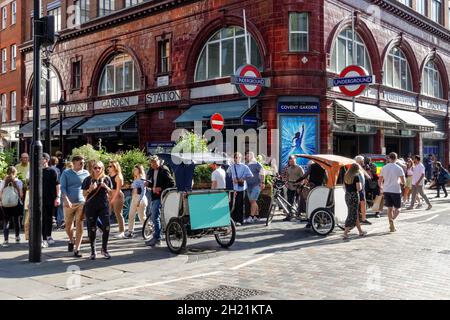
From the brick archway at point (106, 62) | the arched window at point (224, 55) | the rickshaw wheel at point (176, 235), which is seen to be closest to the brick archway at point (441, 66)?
the arched window at point (224, 55)

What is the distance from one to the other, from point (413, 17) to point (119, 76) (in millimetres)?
16977

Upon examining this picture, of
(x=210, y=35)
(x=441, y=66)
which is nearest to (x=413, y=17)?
(x=441, y=66)

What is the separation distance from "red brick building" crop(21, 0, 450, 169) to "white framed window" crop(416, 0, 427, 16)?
1.19 feet

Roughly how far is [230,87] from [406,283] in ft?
55.0

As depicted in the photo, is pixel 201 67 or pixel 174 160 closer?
pixel 174 160

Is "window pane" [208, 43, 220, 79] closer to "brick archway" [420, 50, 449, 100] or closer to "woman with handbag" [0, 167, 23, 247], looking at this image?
"brick archway" [420, 50, 449, 100]

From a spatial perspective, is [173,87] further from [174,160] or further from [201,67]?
[174,160]

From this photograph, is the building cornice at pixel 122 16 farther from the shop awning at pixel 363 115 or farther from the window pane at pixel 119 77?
the shop awning at pixel 363 115

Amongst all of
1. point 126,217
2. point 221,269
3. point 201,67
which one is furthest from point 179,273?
point 201,67

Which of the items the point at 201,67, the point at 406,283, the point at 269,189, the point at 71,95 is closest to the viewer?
the point at 406,283

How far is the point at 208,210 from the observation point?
9.71 metres

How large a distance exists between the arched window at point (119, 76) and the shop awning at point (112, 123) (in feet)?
5.23

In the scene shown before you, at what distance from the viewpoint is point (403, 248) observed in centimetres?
992

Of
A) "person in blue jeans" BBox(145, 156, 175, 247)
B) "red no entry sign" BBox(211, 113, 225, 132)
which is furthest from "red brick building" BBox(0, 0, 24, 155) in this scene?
"person in blue jeans" BBox(145, 156, 175, 247)
